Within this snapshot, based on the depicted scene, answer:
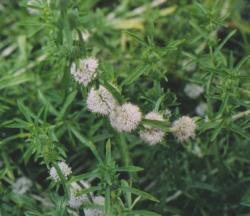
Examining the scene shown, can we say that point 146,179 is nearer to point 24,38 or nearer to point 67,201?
point 67,201

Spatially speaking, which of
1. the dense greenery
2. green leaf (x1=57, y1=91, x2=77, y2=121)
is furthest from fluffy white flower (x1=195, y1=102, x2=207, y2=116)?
green leaf (x1=57, y1=91, x2=77, y2=121)

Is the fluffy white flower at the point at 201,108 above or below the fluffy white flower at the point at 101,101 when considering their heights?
below

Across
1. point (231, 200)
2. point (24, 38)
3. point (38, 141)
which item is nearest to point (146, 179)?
point (231, 200)

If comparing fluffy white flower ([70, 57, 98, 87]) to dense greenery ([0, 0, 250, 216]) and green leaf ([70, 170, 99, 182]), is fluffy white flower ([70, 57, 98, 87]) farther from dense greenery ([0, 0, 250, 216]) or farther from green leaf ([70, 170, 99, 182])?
green leaf ([70, 170, 99, 182])

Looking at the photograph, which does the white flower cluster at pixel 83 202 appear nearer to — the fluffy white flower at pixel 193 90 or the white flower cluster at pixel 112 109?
the white flower cluster at pixel 112 109

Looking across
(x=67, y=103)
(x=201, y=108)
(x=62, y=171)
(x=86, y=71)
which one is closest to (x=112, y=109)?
(x=86, y=71)

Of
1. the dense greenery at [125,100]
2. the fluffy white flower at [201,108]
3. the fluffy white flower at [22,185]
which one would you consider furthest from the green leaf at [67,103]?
the fluffy white flower at [201,108]
